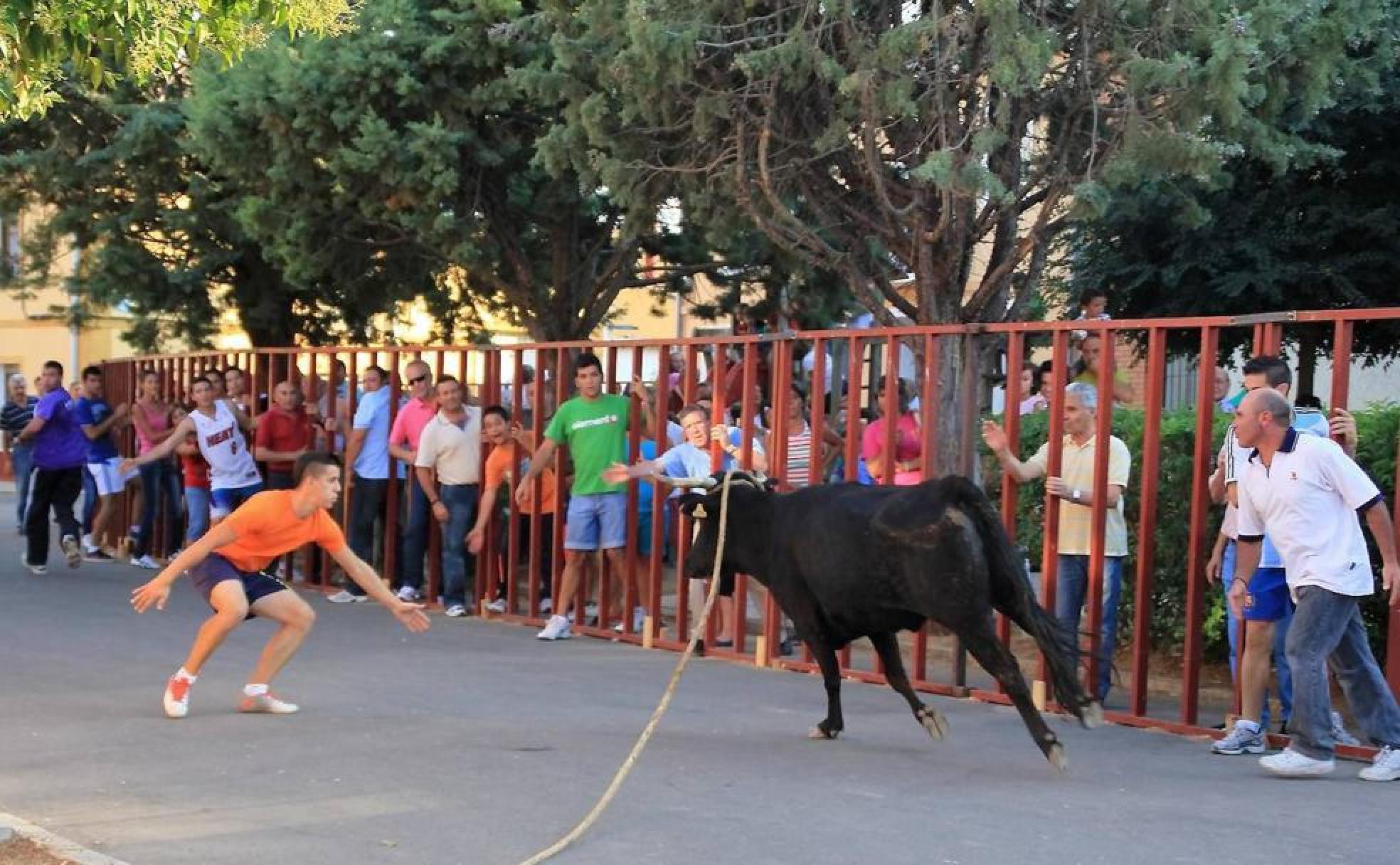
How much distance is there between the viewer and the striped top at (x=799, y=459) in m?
12.3

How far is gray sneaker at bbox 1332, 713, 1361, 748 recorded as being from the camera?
29.3 ft

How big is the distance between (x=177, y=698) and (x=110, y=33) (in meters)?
3.45

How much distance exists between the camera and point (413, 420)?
15.6 metres

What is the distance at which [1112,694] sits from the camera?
11.2 m

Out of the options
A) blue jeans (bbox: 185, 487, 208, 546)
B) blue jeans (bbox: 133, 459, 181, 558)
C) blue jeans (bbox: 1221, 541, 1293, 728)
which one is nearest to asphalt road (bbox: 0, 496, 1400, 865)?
blue jeans (bbox: 1221, 541, 1293, 728)

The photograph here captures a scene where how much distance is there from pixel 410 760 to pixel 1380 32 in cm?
1206

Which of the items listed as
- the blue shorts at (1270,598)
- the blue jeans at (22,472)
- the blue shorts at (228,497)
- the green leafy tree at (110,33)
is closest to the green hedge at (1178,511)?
the blue shorts at (1270,598)

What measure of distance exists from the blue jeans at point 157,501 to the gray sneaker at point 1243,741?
1299 centimetres

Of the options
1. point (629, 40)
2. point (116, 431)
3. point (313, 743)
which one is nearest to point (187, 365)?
point (116, 431)

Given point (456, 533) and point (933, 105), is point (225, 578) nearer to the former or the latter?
point (456, 533)

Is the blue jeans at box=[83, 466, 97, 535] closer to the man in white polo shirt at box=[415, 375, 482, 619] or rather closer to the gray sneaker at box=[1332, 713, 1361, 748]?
the man in white polo shirt at box=[415, 375, 482, 619]

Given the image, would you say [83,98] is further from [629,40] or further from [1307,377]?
[1307,377]

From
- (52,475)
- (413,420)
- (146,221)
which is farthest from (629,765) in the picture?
(146,221)

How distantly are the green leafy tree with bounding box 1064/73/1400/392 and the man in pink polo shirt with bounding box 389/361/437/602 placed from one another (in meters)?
7.16
